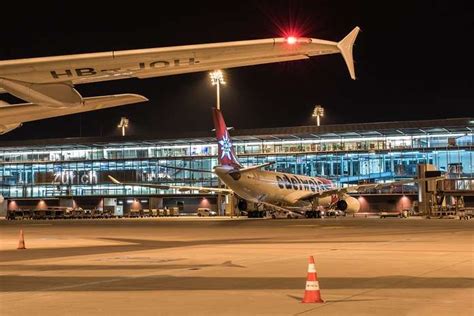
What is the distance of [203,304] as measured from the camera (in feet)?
38.5

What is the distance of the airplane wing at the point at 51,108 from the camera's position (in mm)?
18516

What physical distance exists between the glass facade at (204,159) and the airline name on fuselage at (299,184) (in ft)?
86.1

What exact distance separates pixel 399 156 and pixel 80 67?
85.1 m

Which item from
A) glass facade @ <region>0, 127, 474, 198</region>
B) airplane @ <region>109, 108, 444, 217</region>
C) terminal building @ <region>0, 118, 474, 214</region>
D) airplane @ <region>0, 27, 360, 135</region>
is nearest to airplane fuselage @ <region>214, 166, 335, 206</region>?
airplane @ <region>109, 108, 444, 217</region>

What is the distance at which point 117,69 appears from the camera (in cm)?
1532

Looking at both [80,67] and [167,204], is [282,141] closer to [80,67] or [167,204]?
[167,204]

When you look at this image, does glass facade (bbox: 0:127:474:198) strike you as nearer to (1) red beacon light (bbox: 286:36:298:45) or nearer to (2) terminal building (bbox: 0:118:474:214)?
(2) terminal building (bbox: 0:118:474:214)

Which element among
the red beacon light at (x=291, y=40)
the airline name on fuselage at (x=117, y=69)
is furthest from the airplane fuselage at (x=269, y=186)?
the red beacon light at (x=291, y=40)

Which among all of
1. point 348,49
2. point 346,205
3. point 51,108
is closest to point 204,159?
point 346,205

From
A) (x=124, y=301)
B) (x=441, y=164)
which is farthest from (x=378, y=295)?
(x=441, y=164)

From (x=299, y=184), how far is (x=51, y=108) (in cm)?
4868

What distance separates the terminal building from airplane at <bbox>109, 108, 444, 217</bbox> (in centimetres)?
2629

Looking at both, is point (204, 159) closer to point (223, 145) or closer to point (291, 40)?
point (223, 145)

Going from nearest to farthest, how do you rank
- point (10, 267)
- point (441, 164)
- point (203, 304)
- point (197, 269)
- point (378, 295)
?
point (203, 304)
point (378, 295)
point (197, 269)
point (10, 267)
point (441, 164)
